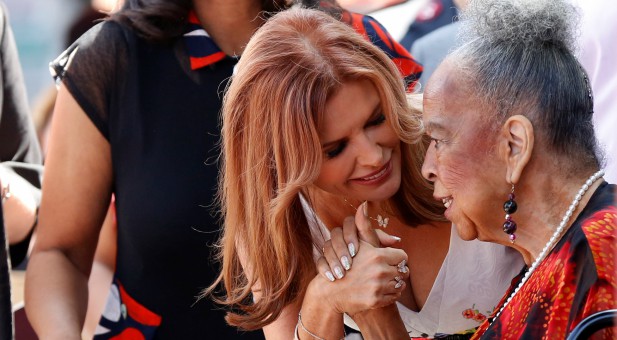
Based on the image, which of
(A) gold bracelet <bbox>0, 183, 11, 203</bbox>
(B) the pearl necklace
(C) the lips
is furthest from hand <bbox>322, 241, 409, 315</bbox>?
(A) gold bracelet <bbox>0, 183, 11, 203</bbox>

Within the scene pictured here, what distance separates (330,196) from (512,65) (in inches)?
29.4

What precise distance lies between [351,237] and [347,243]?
0.06 ft

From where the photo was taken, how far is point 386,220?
245cm

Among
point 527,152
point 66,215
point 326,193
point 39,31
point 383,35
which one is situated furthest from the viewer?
point 39,31

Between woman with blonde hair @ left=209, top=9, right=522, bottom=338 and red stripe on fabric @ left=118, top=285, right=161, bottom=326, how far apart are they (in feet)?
0.95

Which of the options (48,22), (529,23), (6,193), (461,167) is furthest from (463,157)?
(48,22)

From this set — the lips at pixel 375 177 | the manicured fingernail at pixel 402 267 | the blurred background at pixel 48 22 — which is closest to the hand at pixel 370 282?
the manicured fingernail at pixel 402 267

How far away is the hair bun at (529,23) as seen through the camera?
1.85 meters

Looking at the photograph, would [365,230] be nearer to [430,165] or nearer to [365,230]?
[365,230]

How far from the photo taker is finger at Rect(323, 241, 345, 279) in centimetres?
217

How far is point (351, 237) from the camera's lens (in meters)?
2.20

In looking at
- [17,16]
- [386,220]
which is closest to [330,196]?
[386,220]

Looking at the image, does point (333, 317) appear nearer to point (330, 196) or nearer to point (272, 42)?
point (330, 196)

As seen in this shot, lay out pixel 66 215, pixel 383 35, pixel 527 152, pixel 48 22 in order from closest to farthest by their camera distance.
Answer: pixel 527 152 → pixel 66 215 → pixel 383 35 → pixel 48 22
